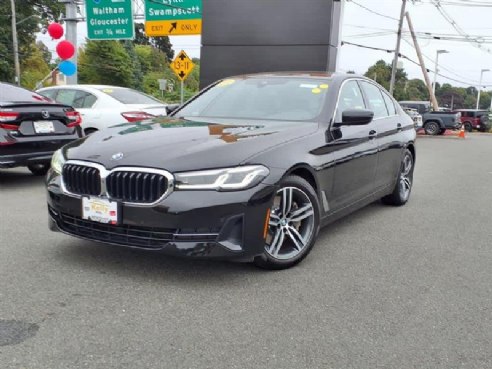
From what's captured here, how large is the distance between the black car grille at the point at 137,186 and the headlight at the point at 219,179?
128 millimetres

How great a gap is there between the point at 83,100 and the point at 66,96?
0.54m

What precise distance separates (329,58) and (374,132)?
8.20 meters

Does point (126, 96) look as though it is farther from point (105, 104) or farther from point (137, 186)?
point (137, 186)

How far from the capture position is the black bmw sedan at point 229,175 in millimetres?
3285

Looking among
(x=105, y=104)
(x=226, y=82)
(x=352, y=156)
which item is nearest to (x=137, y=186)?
(x=352, y=156)

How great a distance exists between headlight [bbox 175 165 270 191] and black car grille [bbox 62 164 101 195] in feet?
1.99

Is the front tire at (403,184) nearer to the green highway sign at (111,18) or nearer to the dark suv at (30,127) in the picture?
the dark suv at (30,127)

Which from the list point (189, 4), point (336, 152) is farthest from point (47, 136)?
point (189, 4)

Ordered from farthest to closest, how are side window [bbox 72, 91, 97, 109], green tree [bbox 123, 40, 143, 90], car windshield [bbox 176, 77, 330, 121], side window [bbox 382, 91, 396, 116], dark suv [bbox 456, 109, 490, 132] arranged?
green tree [bbox 123, 40, 143, 90] < dark suv [bbox 456, 109, 490, 132] < side window [bbox 72, 91, 97, 109] < side window [bbox 382, 91, 396, 116] < car windshield [bbox 176, 77, 330, 121]

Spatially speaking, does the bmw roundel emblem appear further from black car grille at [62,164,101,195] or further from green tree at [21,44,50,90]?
green tree at [21,44,50,90]

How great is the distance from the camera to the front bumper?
128 inches

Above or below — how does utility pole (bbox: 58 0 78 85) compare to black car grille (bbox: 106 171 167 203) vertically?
above

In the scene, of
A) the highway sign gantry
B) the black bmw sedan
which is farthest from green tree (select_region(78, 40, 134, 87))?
the black bmw sedan

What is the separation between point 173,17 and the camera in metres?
20.1
